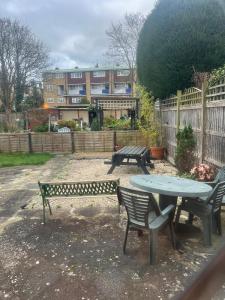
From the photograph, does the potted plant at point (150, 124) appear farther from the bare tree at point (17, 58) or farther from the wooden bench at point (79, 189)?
the bare tree at point (17, 58)

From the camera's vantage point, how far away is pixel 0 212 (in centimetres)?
→ 508

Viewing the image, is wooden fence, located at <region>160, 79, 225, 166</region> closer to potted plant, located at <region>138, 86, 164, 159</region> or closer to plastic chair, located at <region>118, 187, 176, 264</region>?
plastic chair, located at <region>118, 187, 176, 264</region>

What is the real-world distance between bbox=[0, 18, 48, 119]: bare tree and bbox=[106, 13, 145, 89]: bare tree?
5.99 metres

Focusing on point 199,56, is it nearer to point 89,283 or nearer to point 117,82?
point 89,283

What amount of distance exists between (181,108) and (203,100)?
80.4 inches

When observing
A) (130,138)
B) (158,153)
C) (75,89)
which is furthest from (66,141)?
(75,89)

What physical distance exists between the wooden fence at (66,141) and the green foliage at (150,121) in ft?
2.55

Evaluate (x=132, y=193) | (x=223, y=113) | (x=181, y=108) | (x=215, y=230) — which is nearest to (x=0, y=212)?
(x=132, y=193)

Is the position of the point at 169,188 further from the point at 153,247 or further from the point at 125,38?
the point at 125,38

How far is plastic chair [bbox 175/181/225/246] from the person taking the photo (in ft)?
11.6

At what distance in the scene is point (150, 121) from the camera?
12.0m

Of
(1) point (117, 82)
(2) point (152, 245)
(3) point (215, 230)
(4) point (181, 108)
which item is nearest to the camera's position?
(2) point (152, 245)

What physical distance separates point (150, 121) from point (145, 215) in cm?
910

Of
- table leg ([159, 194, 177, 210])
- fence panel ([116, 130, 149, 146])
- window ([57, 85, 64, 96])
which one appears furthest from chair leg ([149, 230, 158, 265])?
window ([57, 85, 64, 96])
